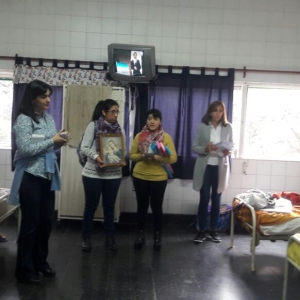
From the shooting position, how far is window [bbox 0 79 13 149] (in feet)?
15.2

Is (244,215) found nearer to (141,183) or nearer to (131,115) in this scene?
(141,183)

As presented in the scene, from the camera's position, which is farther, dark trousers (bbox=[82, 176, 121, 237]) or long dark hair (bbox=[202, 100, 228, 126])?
long dark hair (bbox=[202, 100, 228, 126])

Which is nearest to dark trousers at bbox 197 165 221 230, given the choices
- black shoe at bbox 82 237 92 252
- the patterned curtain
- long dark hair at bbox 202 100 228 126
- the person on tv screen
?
long dark hair at bbox 202 100 228 126

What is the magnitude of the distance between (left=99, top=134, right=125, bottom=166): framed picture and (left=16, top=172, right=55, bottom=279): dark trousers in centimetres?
71

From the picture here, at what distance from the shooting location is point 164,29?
452 centimetres

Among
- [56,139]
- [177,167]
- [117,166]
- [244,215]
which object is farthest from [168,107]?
[56,139]

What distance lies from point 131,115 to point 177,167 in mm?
828

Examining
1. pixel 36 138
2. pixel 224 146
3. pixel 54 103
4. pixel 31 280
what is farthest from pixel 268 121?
pixel 31 280

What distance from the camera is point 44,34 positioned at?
449 cm

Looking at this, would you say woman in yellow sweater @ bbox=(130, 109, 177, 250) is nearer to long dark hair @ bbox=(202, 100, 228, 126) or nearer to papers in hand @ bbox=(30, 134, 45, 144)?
long dark hair @ bbox=(202, 100, 228, 126)

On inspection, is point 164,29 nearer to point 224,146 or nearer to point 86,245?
point 224,146

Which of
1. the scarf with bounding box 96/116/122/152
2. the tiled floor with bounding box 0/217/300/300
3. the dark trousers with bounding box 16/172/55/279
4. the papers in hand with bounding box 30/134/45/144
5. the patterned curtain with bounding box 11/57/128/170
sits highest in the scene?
the patterned curtain with bounding box 11/57/128/170

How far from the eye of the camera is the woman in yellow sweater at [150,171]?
3.57 m

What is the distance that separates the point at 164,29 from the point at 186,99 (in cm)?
88
